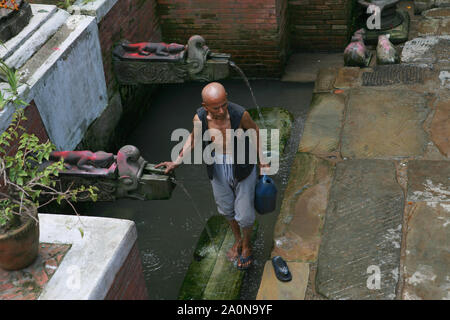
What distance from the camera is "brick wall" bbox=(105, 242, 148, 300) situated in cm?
355

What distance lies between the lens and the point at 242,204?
15.1 feet

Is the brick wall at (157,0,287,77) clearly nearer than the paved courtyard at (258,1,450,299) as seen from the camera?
No

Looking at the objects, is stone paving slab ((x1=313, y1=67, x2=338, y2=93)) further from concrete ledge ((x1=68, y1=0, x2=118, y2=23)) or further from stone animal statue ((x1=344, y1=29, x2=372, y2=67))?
concrete ledge ((x1=68, y1=0, x2=118, y2=23))

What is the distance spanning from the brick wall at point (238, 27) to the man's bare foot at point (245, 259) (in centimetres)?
351

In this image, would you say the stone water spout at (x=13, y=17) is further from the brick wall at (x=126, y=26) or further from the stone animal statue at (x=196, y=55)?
the stone animal statue at (x=196, y=55)

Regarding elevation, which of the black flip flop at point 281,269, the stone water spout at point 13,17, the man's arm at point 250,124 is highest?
the stone water spout at point 13,17

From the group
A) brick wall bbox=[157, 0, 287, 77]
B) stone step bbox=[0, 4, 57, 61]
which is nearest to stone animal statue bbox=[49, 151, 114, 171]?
stone step bbox=[0, 4, 57, 61]

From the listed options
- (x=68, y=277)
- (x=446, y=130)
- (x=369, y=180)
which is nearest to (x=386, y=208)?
(x=369, y=180)

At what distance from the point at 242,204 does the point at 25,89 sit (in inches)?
86.0

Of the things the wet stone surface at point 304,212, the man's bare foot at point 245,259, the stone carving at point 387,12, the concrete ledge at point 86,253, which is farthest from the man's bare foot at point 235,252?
the stone carving at point 387,12

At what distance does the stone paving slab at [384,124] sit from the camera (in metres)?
5.95

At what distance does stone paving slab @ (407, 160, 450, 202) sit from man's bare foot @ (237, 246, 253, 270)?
5.24 ft

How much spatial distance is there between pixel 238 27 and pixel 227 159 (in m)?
3.60
